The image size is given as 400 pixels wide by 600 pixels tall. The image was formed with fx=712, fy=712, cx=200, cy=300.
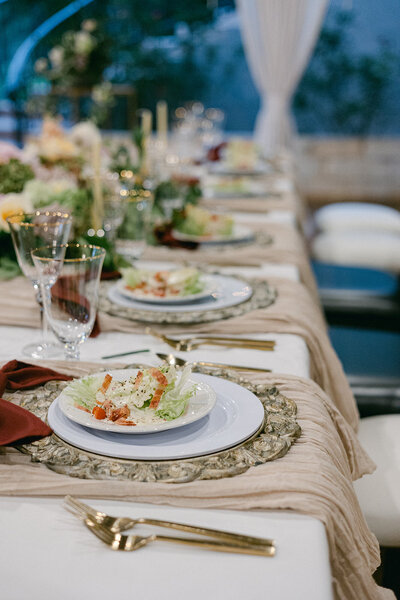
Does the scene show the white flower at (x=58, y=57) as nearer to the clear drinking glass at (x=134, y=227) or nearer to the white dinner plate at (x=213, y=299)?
the clear drinking glass at (x=134, y=227)

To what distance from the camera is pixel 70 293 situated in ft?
3.30

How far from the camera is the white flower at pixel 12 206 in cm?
153

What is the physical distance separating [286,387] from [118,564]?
40 cm

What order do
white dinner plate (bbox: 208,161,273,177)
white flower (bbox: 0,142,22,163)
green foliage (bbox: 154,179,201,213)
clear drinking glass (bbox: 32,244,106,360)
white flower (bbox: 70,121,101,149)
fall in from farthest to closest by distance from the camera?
white dinner plate (bbox: 208,161,273,177) < white flower (bbox: 70,121,101,149) < green foliage (bbox: 154,179,201,213) < white flower (bbox: 0,142,22,163) < clear drinking glass (bbox: 32,244,106,360)

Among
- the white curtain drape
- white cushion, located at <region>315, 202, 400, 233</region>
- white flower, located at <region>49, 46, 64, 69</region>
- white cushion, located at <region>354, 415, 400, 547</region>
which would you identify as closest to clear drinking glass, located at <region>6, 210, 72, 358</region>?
white cushion, located at <region>354, 415, 400, 547</region>

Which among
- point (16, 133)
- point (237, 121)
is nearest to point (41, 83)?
point (16, 133)

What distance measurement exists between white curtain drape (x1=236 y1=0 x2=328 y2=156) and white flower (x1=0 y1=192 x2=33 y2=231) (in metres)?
4.34

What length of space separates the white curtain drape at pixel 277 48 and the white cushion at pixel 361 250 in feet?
6.60

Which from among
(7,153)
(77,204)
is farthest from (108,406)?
(7,153)

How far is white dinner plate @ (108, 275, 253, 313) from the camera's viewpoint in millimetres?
1350

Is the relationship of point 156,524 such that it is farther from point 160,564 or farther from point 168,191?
point 168,191

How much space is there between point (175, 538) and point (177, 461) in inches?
4.6

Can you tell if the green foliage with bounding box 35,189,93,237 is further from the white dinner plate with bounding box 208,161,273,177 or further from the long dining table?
the white dinner plate with bounding box 208,161,273,177

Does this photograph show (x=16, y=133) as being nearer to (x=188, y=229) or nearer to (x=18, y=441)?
(x=188, y=229)
